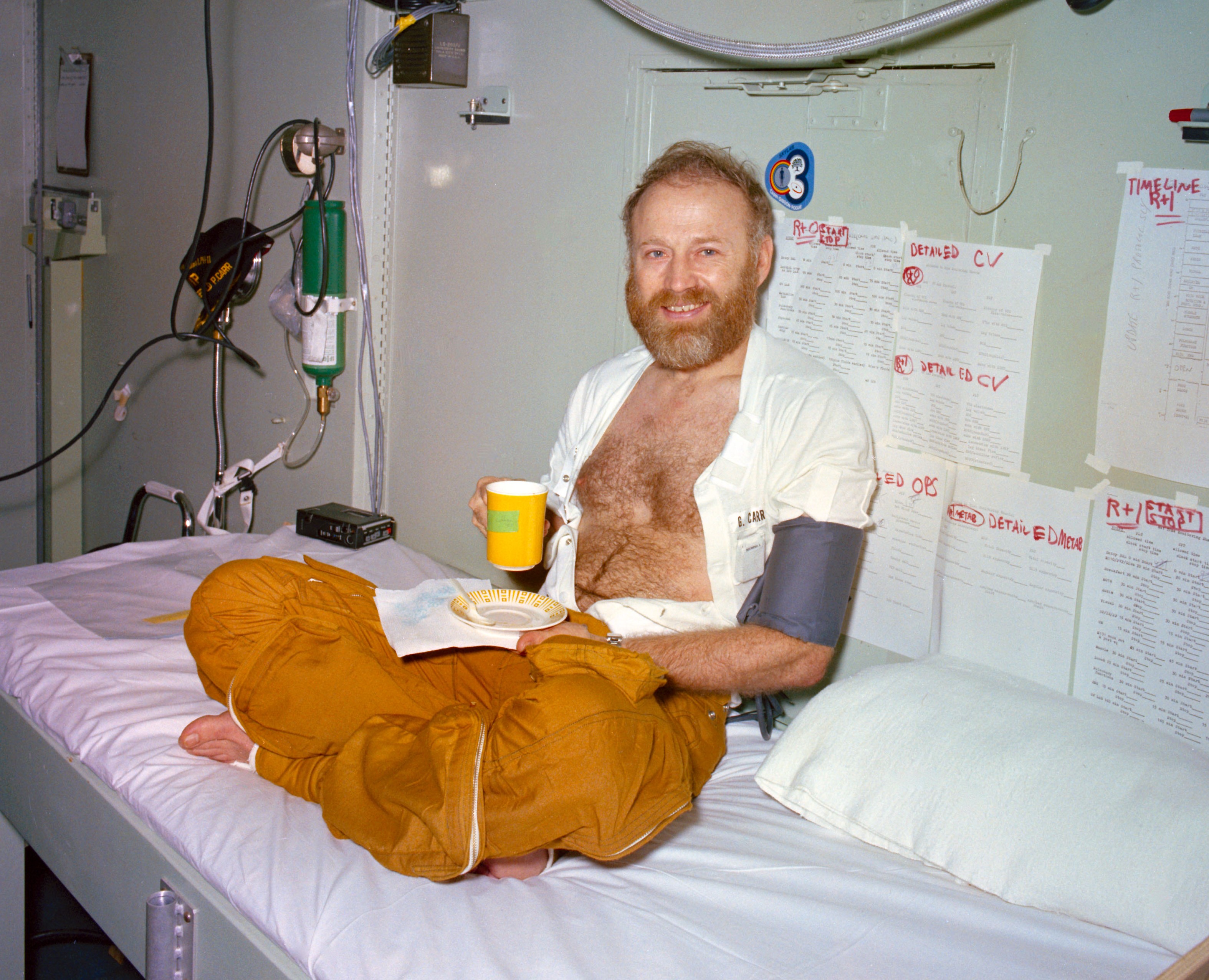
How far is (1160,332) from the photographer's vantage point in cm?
141

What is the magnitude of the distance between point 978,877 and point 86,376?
11.6 feet

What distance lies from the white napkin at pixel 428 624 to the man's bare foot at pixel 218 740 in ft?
0.84

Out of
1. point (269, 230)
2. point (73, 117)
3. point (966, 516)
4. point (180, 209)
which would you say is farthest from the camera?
point (73, 117)

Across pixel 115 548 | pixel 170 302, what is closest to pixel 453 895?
pixel 115 548

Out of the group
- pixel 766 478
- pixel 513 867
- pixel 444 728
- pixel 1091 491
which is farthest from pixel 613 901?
pixel 1091 491

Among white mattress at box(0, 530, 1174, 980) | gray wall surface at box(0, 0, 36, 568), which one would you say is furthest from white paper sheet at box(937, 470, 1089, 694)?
gray wall surface at box(0, 0, 36, 568)

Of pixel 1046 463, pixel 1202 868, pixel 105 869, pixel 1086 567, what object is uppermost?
pixel 1046 463

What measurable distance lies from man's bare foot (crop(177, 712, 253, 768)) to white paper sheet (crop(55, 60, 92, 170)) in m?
2.80

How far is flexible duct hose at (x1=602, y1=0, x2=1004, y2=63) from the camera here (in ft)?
4.98

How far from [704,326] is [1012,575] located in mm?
657

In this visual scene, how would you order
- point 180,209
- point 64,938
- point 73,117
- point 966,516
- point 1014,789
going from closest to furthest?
point 1014,789 → point 966,516 → point 64,938 → point 180,209 → point 73,117

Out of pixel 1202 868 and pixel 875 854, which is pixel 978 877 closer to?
pixel 875 854

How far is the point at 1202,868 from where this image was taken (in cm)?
116

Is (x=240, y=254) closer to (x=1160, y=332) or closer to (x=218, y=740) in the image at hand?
(x=218, y=740)
